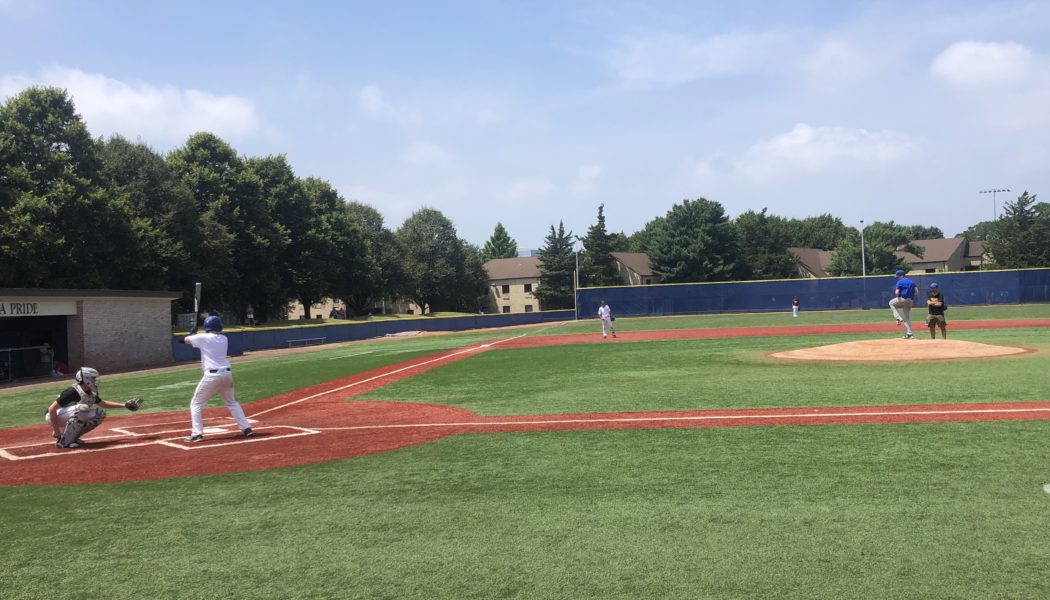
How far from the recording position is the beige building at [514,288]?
323 ft

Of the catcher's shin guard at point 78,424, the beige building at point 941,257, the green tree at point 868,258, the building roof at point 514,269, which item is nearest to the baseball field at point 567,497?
the catcher's shin guard at point 78,424

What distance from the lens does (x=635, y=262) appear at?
97688 mm

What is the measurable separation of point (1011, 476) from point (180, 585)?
7178mm

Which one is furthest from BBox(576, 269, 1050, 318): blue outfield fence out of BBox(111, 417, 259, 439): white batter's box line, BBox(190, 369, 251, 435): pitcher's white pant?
BBox(190, 369, 251, 435): pitcher's white pant

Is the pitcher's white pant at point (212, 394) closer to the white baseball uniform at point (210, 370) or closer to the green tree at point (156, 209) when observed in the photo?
the white baseball uniform at point (210, 370)

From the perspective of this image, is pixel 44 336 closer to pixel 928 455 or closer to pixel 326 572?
pixel 326 572

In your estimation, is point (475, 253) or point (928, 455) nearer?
point (928, 455)

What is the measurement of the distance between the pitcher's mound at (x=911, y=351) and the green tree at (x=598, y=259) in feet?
232

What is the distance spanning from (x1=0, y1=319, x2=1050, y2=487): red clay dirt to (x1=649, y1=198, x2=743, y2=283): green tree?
7253 centimetres

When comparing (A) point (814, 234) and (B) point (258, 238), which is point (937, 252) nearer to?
(A) point (814, 234)

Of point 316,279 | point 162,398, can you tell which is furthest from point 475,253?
point 162,398

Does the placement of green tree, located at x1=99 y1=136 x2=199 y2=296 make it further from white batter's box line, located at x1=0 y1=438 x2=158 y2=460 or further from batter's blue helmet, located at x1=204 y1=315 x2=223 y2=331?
batter's blue helmet, located at x1=204 y1=315 x2=223 y2=331

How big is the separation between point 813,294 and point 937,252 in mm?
56551

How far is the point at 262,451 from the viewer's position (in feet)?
31.7
